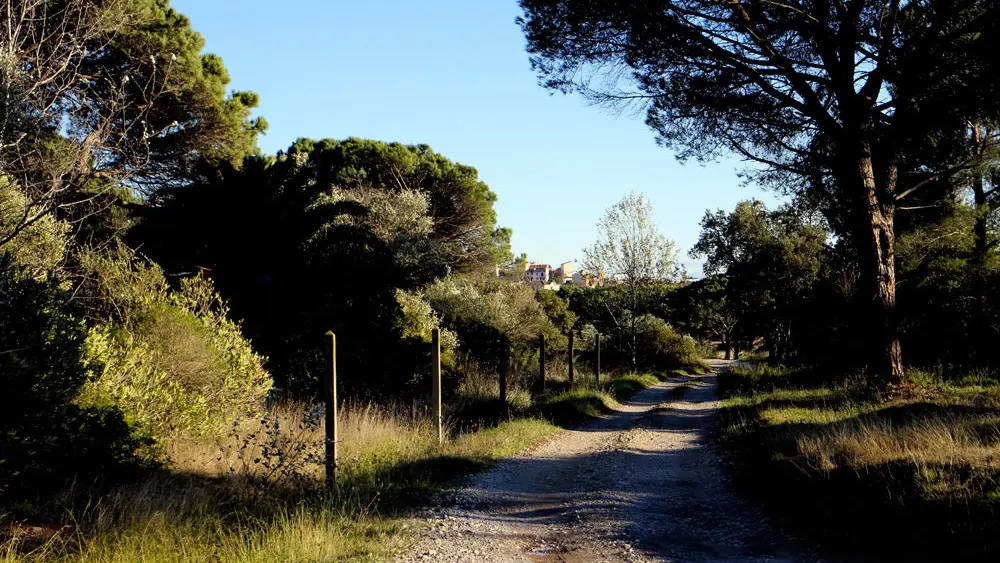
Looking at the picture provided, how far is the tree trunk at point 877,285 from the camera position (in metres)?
13.0

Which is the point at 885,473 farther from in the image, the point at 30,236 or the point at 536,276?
the point at 536,276

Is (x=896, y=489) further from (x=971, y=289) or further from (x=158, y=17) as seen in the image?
(x=158, y=17)

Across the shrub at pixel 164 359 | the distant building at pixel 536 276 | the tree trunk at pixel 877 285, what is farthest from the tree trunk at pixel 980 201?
the distant building at pixel 536 276

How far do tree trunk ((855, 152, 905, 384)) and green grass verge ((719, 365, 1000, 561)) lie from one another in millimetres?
1245

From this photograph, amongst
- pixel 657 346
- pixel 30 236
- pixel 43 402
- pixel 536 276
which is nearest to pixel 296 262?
pixel 30 236

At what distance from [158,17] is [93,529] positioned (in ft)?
55.5

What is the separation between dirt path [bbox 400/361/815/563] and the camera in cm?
611

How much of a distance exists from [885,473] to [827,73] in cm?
1031

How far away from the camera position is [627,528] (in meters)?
6.81

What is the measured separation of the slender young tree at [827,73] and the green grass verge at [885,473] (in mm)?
3399

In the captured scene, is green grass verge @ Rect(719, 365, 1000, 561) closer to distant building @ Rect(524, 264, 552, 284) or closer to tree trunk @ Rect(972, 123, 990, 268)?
tree trunk @ Rect(972, 123, 990, 268)

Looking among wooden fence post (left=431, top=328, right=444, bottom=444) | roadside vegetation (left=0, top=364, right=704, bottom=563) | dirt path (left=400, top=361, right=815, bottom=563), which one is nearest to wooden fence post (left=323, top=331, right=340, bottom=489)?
roadside vegetation (left=0, top=364, right=704, bottom=563)

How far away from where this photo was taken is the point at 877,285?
13195 mm

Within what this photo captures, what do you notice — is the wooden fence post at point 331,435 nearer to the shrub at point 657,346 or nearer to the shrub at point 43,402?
the shrub at point 43,402
